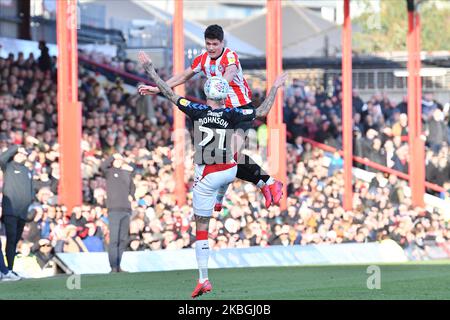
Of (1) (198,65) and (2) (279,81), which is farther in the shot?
(1) (198,65)

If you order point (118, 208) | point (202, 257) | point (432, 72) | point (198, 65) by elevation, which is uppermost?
point (432, 72)

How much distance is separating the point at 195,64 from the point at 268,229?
1004cm

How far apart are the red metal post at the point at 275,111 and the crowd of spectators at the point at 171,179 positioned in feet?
3.05

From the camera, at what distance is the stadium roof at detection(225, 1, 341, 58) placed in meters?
76.2

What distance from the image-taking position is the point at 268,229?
25844 millimetres

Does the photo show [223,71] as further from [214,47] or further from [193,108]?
[193,108]

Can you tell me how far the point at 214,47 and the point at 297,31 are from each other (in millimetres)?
66204

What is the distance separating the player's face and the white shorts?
4.49 feet

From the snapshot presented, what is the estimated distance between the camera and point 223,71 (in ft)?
52.4

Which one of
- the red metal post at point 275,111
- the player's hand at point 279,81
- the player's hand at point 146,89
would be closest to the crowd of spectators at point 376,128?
the red metal post at point 275,111

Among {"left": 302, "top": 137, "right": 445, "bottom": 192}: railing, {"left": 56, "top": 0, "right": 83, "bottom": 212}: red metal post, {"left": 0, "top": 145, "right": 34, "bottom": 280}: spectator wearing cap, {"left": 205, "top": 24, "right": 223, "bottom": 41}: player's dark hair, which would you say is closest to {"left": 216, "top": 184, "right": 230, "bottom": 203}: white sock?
{"left": 205, "top": 24, "right": 223, "bottom": 41}: player's dark hair

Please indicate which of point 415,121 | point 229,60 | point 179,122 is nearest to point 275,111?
point 179,122

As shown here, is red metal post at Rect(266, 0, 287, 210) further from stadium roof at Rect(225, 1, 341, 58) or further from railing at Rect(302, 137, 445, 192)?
stadium roof at Rect(225, 1, 341, 58)
